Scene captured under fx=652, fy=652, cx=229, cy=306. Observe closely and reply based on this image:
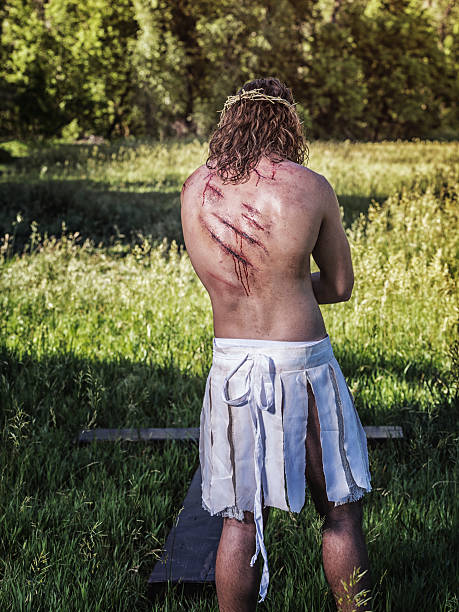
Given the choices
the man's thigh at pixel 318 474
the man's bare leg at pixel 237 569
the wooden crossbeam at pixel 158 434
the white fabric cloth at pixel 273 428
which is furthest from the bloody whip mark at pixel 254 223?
the wooden crossbeam at pixel 158 434

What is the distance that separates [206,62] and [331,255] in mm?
39982

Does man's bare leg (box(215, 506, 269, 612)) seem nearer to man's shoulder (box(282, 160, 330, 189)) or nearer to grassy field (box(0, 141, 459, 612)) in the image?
grassy field (box(0, 141, 459, 612))

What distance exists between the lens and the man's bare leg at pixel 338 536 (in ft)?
6.88

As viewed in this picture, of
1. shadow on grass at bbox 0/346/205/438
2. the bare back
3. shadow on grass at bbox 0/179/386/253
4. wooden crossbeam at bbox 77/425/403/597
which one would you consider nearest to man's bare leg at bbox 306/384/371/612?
the bare back

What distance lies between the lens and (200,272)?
2266 millimetres

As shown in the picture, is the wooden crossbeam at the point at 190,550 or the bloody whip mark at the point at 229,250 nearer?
the bloody whip mark at the point at 229,250

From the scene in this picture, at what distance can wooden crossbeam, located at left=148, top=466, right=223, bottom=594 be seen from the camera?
273 cm

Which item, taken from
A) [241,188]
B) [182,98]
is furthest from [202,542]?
[182,98]

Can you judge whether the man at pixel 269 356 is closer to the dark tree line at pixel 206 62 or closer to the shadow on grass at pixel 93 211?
the shadow on grass at pixel 93 211

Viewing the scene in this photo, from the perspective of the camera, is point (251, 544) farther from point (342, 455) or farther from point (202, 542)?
point (202, 542)

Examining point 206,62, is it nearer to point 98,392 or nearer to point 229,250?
point 98,392

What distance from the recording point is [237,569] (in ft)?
6.82

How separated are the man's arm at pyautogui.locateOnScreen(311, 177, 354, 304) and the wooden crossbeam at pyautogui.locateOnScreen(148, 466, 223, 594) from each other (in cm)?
130

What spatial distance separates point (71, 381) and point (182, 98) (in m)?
34.9
